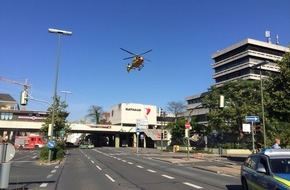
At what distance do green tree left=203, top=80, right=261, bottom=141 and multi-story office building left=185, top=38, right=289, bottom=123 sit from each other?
2909cm

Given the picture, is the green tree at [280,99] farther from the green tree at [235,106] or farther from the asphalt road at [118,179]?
the asphalt road at [118,179]

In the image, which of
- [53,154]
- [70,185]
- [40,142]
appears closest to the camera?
[70,185]

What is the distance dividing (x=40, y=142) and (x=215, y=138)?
39.6 metres

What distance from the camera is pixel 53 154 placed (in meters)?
32.2

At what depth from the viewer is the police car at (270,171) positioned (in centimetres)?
913

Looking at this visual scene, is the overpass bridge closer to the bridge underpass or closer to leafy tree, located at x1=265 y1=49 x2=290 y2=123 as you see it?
the bridge underpass

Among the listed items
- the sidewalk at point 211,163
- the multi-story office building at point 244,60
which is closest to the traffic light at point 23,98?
the sidewalk at point 211,163

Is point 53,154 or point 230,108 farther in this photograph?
point 230,108

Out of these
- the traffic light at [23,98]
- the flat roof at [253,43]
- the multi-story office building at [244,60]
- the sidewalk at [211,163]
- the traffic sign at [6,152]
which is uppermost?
the flat roof at [253,43]


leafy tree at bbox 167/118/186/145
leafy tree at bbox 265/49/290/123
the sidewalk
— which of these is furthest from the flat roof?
the sidewalk

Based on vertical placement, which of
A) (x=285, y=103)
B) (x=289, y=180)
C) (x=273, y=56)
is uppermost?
(x=273, y=56)

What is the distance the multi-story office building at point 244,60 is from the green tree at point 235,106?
95.4 feet

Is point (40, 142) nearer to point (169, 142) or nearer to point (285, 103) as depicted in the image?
point (169, 142)

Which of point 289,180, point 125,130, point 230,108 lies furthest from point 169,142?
point 289,180
